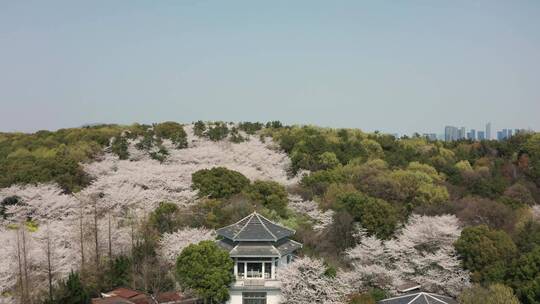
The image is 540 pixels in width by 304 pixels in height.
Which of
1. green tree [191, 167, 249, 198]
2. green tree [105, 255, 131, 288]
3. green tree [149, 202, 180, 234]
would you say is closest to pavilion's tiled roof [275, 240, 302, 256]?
green tree [149, 202, 180, 234]

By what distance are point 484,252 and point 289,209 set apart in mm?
11531

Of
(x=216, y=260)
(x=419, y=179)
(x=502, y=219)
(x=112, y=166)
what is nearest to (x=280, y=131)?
(x=112, y=166)

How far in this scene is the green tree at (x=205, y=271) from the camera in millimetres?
22453

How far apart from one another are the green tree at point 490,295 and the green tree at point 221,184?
49.7 ft

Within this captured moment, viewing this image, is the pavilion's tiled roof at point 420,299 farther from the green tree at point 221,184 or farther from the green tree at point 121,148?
the green tree at point 121,148

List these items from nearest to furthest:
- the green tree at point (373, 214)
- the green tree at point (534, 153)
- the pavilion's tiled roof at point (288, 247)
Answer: the pavilion's tiled roof at point (288, 247) < the green tree at point (373, 214) < the green tree at point (534, 153)

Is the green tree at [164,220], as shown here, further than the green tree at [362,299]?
Yes

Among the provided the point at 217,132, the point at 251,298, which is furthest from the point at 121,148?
the point at 251,298

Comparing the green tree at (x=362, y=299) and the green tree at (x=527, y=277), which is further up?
the green tree at (x=527, y=277)

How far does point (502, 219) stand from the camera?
28.3m

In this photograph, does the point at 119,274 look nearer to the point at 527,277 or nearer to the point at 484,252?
the point at 484,252

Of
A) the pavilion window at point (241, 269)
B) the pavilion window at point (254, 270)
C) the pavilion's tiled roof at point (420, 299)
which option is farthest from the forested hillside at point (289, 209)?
the pavilion window at point (241, 269)

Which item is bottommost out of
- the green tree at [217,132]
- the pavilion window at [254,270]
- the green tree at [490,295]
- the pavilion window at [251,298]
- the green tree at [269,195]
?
the pavilion window at [251,298]

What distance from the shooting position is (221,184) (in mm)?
33031
